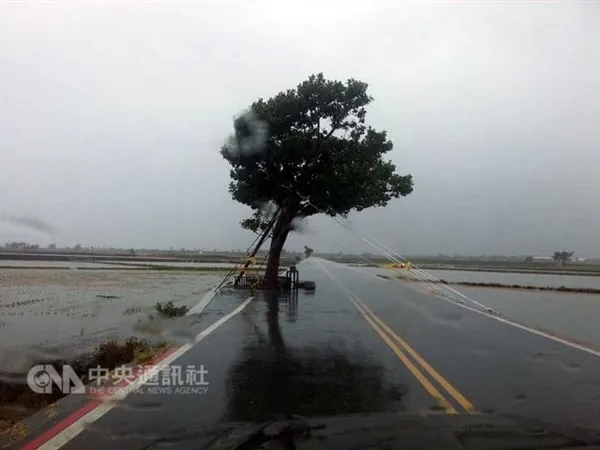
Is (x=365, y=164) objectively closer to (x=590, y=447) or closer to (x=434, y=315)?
(x=434, y=315)

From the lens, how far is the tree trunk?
25.4m

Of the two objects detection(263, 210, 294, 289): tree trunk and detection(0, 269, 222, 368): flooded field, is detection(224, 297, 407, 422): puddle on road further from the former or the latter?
detection(263, 210, 294, 289): tree trunk

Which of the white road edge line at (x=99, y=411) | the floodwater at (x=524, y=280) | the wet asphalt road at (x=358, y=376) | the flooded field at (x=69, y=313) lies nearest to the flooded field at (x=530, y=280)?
the floodwater at (x=524, y=280)

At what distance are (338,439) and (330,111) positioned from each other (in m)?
19.1

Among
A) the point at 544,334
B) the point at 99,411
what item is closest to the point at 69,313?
the point at 99,411

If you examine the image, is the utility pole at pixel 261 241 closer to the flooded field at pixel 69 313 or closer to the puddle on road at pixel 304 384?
the flooded field at pixel 69 313

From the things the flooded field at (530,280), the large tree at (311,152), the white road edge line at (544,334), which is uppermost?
the large tree at (311,152)

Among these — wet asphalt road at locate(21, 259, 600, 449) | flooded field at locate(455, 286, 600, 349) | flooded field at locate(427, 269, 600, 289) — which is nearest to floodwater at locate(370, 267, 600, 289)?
flooded field at locate(427, 269, 600, 289)

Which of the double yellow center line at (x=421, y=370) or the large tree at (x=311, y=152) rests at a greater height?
the large tree at (x=311, y=152)

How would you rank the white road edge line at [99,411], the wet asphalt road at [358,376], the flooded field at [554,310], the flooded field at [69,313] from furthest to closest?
1. the flooded field at [554,310]
2. the flooded field at [69,313]
3. the wet asphalt road at [358,376]
4. the white road edge line at [99,411]

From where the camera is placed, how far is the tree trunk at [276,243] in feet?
83.3

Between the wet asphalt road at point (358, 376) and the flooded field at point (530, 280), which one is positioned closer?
the wet asphalt road at point (358, 376)

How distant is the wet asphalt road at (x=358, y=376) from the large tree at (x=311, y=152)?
8851mm

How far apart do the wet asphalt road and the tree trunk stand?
10288mm
